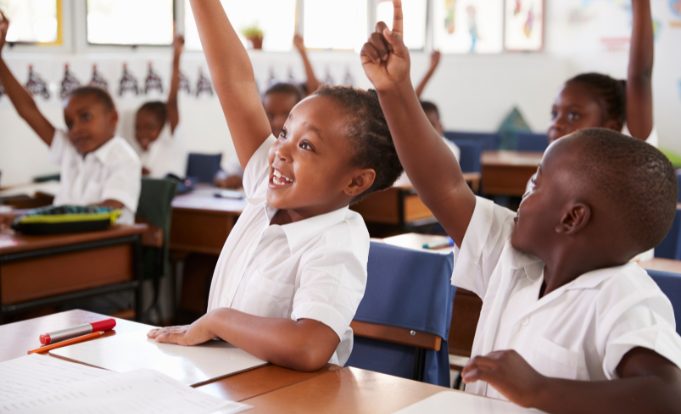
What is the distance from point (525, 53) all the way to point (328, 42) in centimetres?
201

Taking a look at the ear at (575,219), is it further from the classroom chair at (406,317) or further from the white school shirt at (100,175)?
the white school shirt at (100,175)

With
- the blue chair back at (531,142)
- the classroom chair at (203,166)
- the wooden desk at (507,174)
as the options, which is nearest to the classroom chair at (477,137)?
the blue chair back at (531,142)

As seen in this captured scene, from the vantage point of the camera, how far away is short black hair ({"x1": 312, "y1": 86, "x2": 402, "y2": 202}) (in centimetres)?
159

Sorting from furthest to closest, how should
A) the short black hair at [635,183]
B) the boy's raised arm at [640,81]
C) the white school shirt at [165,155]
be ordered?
1. the white school shirt at [165,155]
2. the boy's raised arm at [640,81]
3. the short black hair at [635,183]

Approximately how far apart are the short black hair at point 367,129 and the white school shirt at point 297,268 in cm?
10

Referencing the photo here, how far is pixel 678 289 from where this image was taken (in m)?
1.60

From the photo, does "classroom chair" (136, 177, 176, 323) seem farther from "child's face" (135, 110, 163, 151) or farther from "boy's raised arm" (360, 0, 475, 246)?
"boy's raised arm" (360, 0, 475, 246)

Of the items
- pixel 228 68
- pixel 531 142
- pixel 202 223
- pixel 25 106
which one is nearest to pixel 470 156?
pixel 531 142

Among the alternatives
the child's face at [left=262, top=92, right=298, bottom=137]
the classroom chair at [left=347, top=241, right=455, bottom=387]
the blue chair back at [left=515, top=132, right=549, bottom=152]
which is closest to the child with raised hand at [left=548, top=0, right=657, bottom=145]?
the classroom chair at [left=347, top=241, right=455, bottom=387]

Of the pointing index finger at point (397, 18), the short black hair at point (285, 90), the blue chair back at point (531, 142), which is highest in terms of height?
the pointing index finger at point (397, 18)

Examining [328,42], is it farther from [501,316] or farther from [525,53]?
[501,316]

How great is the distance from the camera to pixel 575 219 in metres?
1.29

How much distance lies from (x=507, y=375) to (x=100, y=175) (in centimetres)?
306

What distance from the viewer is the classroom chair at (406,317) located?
6.30 feet
